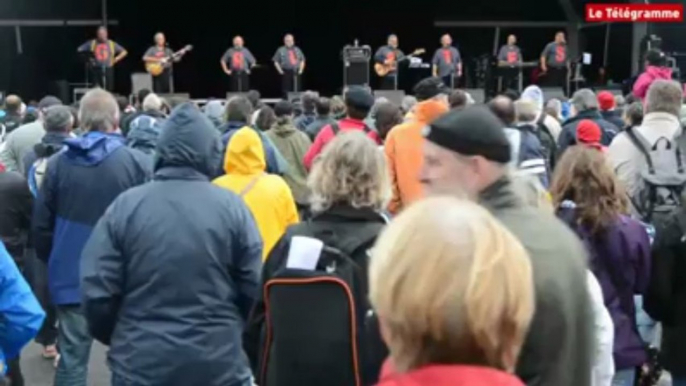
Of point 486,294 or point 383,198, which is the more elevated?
point 486,294

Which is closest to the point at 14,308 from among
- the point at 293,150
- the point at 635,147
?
the point at 635,147

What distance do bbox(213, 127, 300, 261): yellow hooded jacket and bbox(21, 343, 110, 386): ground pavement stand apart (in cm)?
180

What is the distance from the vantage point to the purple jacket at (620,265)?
3947mm

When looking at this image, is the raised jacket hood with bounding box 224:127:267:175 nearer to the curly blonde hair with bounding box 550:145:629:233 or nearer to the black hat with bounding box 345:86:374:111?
the curly blonde hair with bounding box 550:145:629:233

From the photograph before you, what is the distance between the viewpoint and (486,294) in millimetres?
1571

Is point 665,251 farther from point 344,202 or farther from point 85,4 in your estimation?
point 85,4

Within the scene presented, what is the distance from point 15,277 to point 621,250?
2.19 metres

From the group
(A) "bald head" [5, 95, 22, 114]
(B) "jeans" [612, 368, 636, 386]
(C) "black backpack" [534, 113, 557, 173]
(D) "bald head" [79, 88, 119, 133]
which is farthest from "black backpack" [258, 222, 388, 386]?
(A) "bald head" [5, 95, 22, 114]

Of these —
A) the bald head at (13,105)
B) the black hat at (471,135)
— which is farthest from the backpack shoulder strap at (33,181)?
the black hat at (471,135)

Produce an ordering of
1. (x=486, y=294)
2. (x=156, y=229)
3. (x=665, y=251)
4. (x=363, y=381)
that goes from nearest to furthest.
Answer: (x=486, y=294)
(x=363, y=381)
(x=156, y=229)
(x=665, y=251)

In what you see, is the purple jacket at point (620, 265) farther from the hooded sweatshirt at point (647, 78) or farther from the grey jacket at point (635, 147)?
the hooded sweatshirt at point (647, 78)

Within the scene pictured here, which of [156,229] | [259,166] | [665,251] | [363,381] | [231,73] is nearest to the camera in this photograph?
[363,381]

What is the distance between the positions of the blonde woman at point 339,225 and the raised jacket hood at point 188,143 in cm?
48

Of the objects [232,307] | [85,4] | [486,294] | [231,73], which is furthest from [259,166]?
[85,4]
